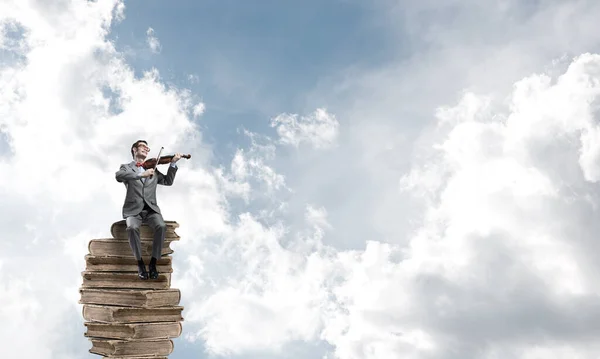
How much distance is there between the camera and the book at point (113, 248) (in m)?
14.5

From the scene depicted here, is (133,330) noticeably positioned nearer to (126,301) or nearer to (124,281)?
(126,301)

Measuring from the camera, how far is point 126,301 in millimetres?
14266

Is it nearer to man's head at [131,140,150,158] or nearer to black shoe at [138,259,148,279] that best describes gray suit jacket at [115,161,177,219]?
man's head at [131,140,150,158]

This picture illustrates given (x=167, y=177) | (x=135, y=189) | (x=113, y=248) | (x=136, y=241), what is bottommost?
(x=136, y=241)

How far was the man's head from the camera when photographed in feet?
49.3

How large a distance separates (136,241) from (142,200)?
0.98 metres

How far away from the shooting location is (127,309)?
14.2m

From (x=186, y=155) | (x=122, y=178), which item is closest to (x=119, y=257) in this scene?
(x=122, y=178)

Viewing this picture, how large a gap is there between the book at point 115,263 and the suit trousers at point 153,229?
0.38 meters

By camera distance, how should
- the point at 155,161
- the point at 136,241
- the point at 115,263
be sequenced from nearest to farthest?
the point at 136,241 < the point at 115,263 < the point at 155,161

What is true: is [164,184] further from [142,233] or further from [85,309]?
[85,309]

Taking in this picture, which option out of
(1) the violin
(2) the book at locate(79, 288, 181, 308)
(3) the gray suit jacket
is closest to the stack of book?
(2) the book at locate(79, 288, 181, 308)

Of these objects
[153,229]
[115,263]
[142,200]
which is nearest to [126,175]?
[142,200]

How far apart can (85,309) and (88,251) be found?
128cm
